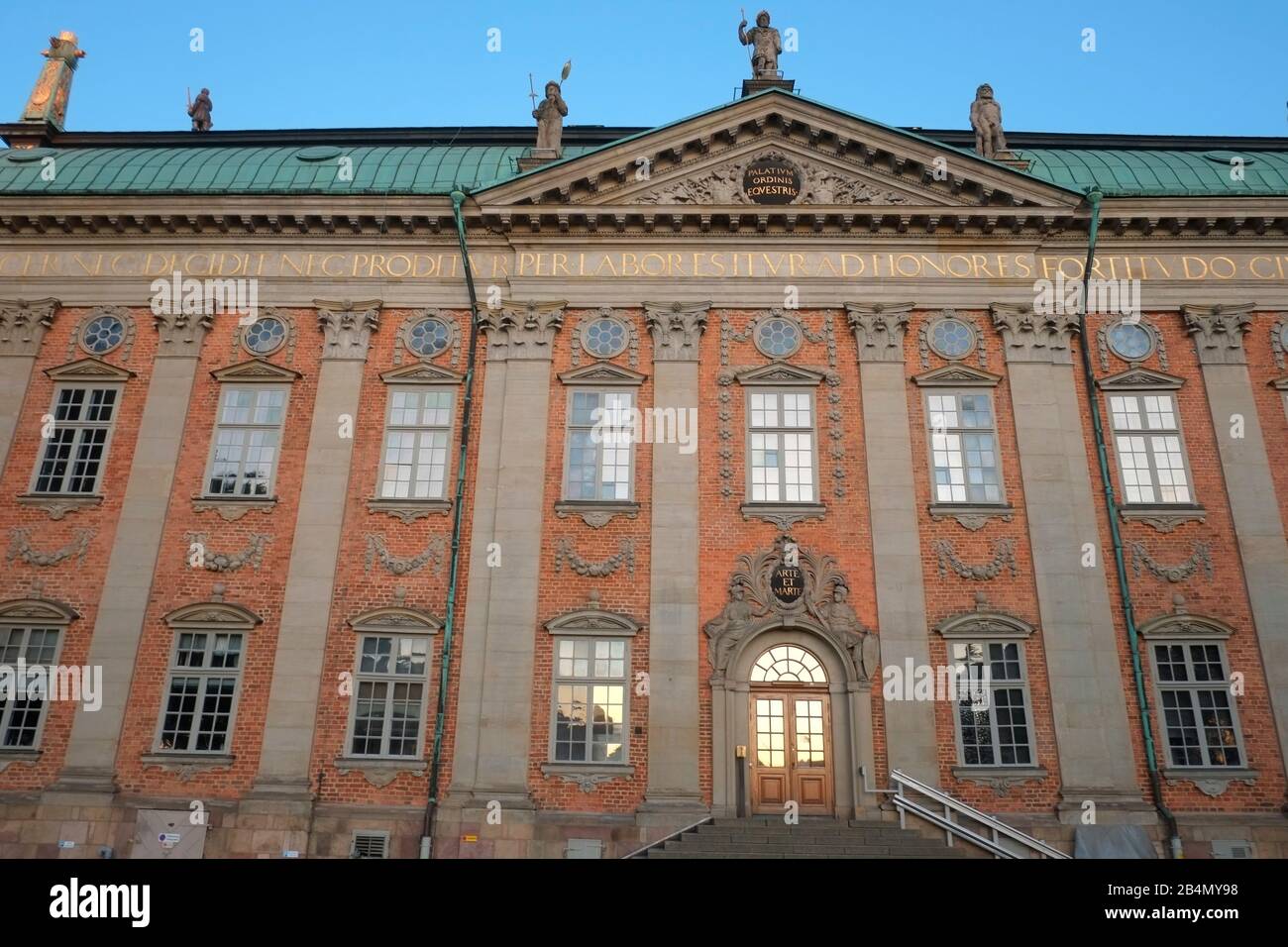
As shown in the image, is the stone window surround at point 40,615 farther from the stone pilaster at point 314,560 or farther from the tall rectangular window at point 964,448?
the tall rectangular window at point 964,448

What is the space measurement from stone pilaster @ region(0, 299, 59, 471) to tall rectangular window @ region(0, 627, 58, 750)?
182 inches

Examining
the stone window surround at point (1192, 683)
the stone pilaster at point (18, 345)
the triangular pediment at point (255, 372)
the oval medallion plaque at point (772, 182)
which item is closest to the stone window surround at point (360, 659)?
the triangular pediment at point (255, 372)

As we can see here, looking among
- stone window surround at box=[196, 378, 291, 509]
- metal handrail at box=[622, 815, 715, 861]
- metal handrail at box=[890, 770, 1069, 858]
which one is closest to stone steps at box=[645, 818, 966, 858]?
metal handrail at box=[622, 815, 715, 861]

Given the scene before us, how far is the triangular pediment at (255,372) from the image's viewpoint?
19.6 m

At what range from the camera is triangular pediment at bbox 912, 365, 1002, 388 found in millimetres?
19109

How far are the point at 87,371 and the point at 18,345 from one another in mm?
1860

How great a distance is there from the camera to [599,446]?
19.0 meters

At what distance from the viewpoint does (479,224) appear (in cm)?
2012

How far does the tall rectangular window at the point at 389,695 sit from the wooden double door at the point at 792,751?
6.47m

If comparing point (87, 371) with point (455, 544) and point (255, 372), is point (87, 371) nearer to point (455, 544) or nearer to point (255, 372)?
point (255, 372)

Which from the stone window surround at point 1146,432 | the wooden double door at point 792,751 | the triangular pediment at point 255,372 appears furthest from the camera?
the triangular pediment at point 255,372

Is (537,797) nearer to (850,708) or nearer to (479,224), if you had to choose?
(850,708)

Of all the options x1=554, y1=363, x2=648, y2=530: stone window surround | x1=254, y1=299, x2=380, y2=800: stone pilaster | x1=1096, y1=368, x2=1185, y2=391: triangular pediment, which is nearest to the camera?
x1=254, y1=299, x2=380, y2=800: stone pilaster

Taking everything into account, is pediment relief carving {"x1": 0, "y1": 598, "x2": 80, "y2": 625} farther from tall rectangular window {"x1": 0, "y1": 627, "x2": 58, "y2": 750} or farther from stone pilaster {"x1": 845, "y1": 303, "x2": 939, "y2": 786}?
stone pilaster {"x1": 845, "y1": 303, "x2": 939, "y2": 786}
